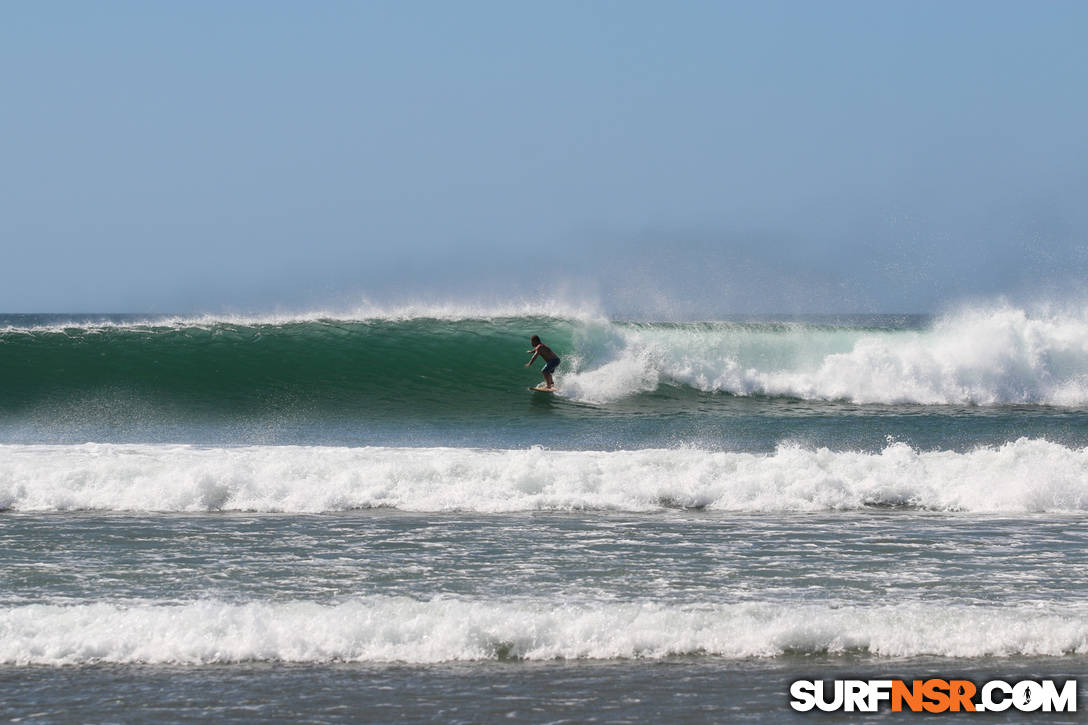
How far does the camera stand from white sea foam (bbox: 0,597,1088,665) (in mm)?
5281

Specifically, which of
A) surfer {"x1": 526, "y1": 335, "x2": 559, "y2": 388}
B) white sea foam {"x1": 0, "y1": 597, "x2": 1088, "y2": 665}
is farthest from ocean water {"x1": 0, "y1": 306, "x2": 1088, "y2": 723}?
surfer {"x1": 526, "y1": 335, "x2": 559, "y2": 388}

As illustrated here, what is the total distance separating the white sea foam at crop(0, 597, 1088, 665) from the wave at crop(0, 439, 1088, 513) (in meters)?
3.87

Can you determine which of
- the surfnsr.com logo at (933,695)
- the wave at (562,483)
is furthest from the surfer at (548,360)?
the surfnsr.com logo at (933,695)

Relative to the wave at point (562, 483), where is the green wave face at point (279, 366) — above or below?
above

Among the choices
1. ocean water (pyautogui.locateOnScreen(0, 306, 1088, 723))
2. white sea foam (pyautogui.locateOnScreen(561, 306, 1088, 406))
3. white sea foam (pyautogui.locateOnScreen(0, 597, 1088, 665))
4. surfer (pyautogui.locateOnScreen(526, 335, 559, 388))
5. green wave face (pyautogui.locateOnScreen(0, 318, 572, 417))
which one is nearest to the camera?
ocean water (pyautogui.locateOnScreen(0, 306, 1088, 723))

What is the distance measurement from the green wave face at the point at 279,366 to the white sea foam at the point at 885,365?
166 cm

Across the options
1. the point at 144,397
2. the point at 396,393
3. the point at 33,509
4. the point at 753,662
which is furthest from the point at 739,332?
the point at 753,662

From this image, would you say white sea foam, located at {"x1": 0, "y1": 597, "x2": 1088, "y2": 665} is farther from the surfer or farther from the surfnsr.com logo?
the surfer

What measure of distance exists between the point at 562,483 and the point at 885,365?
11234 mm

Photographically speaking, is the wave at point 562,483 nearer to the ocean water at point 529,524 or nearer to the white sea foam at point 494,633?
the ocean water at point 529,524

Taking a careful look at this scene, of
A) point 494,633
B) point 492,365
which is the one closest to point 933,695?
point 494,633

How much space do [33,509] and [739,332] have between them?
1502 centimetres

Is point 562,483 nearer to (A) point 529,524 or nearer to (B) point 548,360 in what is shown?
(A) point 529,524

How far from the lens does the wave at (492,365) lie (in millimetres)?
17562
